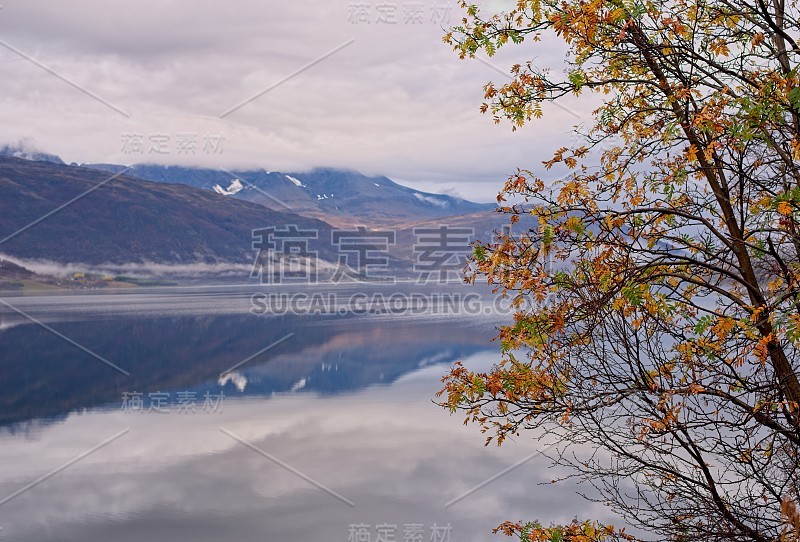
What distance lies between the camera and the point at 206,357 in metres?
71.4

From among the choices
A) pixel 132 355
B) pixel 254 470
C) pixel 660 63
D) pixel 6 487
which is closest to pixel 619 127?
pixel 660 63

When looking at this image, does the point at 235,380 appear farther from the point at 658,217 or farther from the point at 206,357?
the point at 658,217

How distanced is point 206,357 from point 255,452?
131 ft

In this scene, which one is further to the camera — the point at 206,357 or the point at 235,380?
the point at 206,357

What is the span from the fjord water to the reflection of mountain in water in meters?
0.35

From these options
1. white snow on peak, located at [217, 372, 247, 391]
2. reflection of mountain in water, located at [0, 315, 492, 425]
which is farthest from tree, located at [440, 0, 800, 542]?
white snow on peak, located at [217, 372, 247, 391]

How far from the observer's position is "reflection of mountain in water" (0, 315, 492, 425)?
53594 mm

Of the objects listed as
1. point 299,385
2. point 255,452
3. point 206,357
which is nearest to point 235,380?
point 299,385

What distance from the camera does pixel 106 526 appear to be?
24.1 metres

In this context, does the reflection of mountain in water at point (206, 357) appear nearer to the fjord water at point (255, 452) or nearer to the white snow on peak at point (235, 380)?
the white snow on peak at point (235, 380)

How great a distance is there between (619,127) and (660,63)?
1.03 meters

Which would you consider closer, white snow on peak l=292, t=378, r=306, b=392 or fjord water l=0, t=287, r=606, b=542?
fjord water l=0, t=287, r=606, b=542

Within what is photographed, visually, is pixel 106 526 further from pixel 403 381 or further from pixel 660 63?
pixel 403 381

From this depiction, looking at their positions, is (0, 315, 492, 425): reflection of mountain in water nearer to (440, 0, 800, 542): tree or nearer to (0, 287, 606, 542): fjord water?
(0, 287, 606, 542): fjord water
